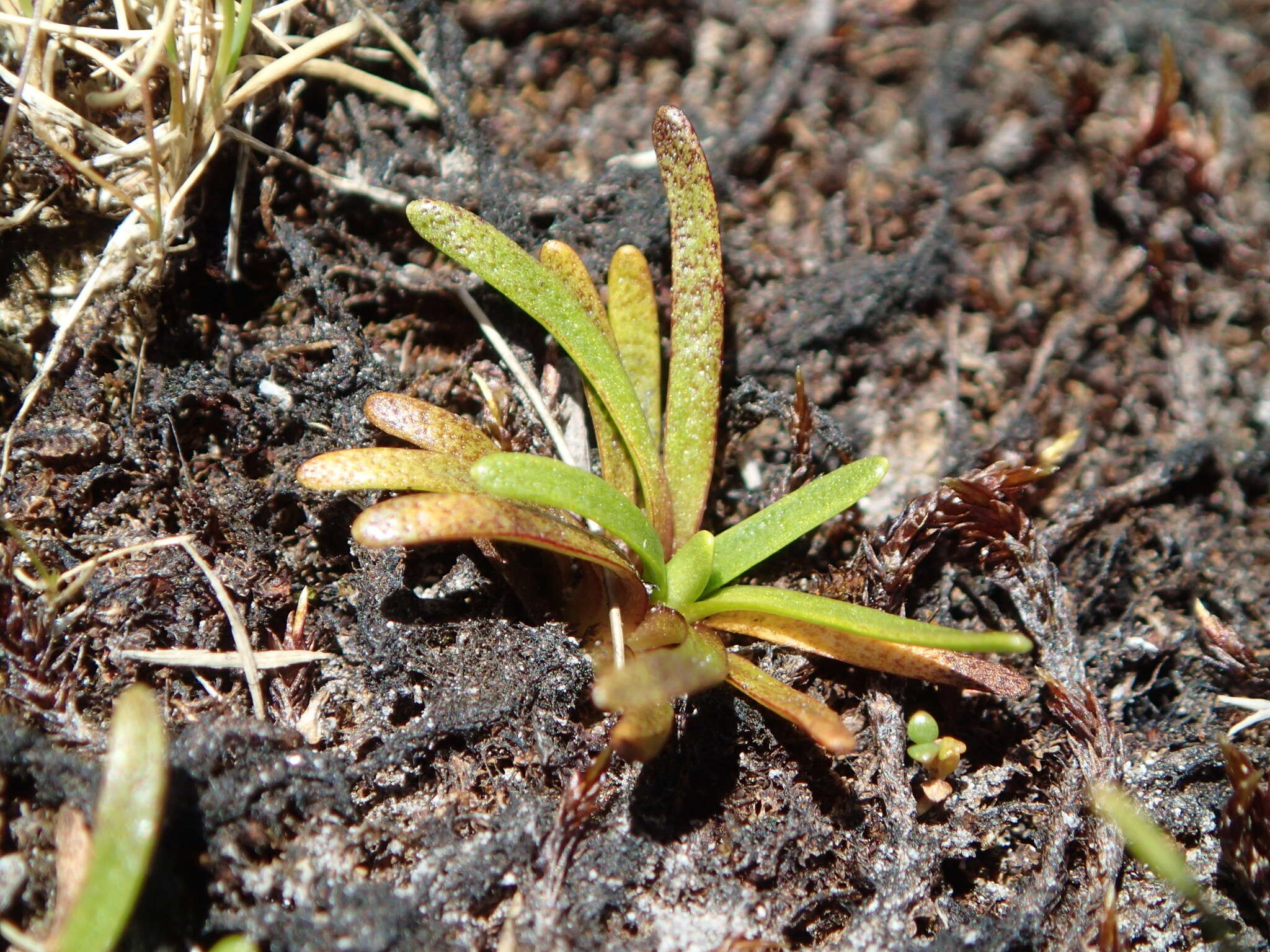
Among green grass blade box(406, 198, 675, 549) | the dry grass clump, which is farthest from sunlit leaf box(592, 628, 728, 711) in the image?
the dry grass clump

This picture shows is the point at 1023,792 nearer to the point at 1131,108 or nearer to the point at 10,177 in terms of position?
the point at 1131,108

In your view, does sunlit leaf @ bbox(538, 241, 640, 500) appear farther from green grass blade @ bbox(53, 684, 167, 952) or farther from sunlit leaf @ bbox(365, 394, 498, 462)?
green grass blade @ bbox(53, 684, 167, 952)

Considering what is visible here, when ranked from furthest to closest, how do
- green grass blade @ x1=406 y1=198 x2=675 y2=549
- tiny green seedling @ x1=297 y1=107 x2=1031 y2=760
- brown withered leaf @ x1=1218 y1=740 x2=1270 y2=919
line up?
1. green grass blade @ x1=406 y1=198 x2=675 y2=549
2. brown withered leaf @ x1=1218 y1=740 x2=1270 y2=919
3. tiny green seedling @ x1=297 y1=107 x2=1031 y2=760

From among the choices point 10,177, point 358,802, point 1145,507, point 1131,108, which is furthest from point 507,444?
point 1131,108

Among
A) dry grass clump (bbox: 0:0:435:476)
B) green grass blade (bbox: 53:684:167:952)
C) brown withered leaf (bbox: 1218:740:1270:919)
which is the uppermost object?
dry grass clump (bbox: 0:0:435:476)

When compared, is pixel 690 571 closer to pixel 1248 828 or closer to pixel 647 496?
pixel 647 496

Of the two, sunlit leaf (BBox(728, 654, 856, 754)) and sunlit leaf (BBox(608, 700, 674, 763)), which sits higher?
sunlit leaf (BBox(608, 700, 674, 763))

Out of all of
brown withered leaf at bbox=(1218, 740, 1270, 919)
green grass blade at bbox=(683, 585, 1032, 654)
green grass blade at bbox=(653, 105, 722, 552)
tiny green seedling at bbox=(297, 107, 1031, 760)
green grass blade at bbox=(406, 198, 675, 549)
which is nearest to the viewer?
green grass blade at bbox=(683, 585, 1032, 654)

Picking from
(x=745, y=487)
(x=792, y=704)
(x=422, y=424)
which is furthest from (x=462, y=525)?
(x=745, y=487)
